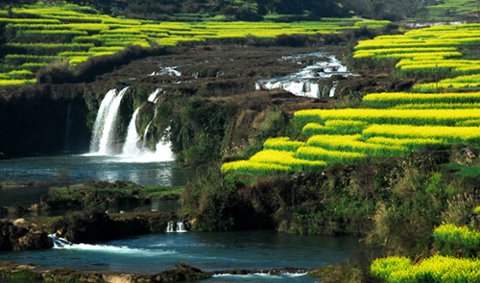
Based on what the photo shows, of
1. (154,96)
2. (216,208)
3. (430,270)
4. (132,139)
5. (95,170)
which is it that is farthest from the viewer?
(154,96)

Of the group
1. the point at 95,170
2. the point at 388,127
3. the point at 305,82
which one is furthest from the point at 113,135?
the point at 388,127

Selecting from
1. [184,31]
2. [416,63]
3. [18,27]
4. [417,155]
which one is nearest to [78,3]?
[184,31]

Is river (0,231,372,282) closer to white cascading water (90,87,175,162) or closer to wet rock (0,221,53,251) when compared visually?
wet rock (0,221,53,251)

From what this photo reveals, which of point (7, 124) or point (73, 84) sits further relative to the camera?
point (73, 84)

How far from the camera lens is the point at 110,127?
219 feet

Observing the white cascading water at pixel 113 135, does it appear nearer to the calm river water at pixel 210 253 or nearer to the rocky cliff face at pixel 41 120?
the rocky cliff face at pixel 41 120

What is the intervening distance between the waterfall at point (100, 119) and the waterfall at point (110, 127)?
21.2 inches

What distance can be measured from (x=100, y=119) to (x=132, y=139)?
19.3ft

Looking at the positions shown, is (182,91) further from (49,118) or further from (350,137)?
(350,137)

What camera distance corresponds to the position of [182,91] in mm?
65438

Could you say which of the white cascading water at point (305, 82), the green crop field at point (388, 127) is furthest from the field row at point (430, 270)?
the white cascading water at point (305, 82)

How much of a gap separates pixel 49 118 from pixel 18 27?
29.8m

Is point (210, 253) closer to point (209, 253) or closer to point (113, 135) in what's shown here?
point (209, 253)

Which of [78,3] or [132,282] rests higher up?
[78,3]
